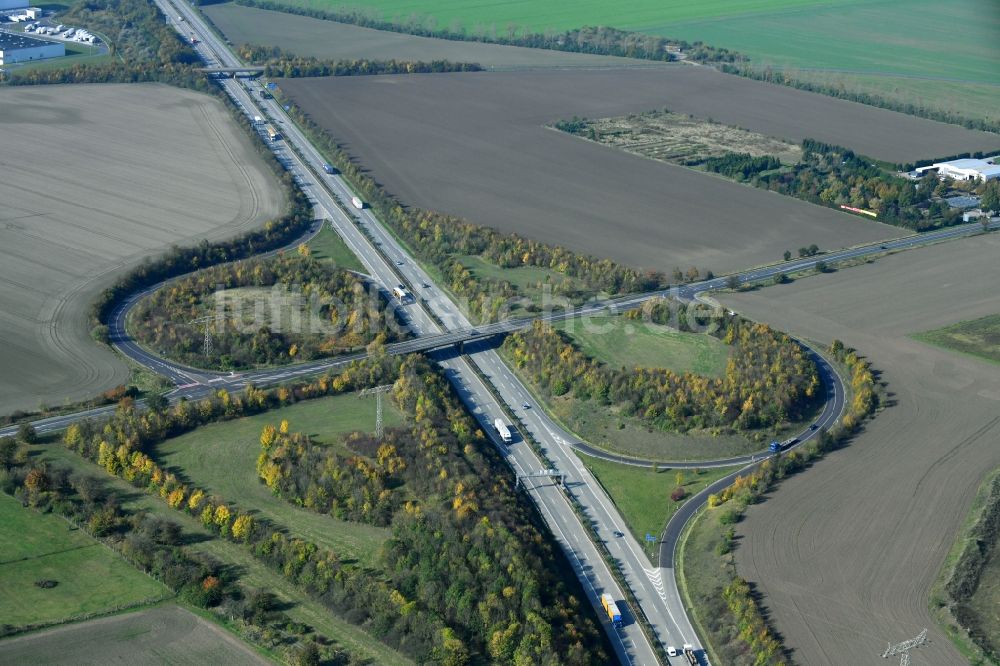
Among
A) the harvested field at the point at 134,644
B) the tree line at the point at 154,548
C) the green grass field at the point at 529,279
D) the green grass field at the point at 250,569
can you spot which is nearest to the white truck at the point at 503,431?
the green grass field at the point at 250,569

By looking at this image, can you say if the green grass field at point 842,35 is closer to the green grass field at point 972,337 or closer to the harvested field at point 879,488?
the green grass field at point 972,337

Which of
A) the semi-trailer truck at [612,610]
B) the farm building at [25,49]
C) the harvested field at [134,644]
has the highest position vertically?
the farm building at [25,49]

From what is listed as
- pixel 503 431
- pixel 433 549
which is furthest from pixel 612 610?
pixel 503 431

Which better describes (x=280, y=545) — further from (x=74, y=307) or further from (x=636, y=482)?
(x=74, y=307)

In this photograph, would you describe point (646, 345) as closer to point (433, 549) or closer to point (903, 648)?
point (433, 549)

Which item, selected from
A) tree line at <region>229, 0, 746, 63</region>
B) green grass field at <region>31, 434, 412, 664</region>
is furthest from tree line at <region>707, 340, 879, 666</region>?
tree line at <region>229, 0, 746, 63</region>

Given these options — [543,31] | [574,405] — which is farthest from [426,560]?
[543,31]

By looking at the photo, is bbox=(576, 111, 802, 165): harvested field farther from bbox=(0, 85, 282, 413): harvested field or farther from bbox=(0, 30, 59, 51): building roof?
bbox=(0, 30, 59, 51): building roof
